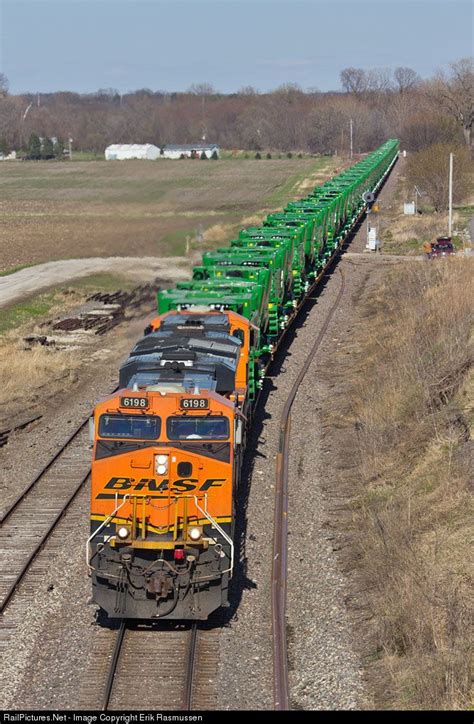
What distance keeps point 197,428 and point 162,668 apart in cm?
362

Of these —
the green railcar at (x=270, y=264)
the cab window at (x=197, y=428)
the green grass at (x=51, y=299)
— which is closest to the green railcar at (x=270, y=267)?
the green railcar at (x=270, y=264)

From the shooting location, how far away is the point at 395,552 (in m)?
17.6

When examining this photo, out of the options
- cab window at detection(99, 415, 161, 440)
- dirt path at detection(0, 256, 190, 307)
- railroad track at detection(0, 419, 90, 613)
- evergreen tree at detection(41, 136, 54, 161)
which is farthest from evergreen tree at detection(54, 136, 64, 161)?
cab window at detection(99, 415, 161, 440)

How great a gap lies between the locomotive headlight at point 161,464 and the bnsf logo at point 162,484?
0.17m

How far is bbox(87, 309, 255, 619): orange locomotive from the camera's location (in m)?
15.3

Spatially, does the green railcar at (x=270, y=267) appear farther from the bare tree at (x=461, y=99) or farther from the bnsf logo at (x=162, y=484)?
the bare tree at (x=461, y=99)

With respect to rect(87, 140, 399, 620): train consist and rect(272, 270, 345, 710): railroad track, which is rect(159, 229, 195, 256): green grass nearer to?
rect(272, 270, 345, 710): railroad track

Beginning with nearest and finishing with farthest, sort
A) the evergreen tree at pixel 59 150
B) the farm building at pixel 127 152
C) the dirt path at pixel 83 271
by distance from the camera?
the dirt path at pixel 83 271
the evergreen tree at pixel 59 150
the farm building at pixel 127 152

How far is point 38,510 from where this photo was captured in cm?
2147

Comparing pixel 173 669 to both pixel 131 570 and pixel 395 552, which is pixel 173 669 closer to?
pixel 131 570

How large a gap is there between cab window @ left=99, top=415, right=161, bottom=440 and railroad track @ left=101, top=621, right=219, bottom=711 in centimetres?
310

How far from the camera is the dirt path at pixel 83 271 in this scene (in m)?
53.4

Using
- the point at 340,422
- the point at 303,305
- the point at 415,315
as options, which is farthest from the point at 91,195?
the point at 340,422

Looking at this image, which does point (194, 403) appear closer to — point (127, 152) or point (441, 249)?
point (441, 249)
